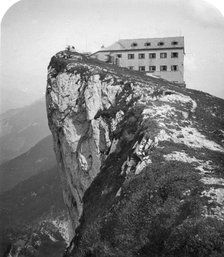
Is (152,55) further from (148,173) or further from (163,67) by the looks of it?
(148,173)

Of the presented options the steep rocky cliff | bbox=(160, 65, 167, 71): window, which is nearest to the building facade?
bbox=(160, 65, 167, 71): window

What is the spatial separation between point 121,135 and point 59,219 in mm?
166638

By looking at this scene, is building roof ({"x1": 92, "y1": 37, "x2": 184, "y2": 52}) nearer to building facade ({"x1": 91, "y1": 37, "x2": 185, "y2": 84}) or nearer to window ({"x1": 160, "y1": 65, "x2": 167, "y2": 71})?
building facade ({"x1": 91, "y1": 37, "x2": 185, "y2": 84})

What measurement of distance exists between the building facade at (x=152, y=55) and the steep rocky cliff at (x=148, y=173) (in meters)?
31.8

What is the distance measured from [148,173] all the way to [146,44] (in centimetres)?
6834

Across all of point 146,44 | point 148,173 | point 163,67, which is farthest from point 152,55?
point 148,173

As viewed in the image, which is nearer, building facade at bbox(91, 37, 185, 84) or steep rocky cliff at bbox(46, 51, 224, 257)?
Answer: steep rocky cliff at bbox(46, 51, 224, 257)

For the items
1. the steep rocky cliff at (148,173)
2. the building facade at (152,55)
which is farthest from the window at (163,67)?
the steep rocky cliff at (148,173)

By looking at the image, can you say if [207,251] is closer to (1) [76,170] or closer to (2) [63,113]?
(1) [76,170]

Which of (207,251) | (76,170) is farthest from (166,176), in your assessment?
(76,170)

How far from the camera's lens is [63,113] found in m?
64.1

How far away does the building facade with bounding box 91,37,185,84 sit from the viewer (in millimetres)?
86812

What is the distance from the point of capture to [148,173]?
27609mm

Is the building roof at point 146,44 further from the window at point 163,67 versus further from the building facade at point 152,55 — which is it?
the window at point 163,67
